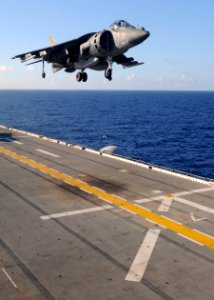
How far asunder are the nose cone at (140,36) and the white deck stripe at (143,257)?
1230 cm

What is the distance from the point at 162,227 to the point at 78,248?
5.51 metres

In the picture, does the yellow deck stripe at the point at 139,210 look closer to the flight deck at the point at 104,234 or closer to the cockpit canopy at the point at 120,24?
the flight deck at the point at 104,234

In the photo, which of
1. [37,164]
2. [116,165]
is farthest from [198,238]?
[37,164]

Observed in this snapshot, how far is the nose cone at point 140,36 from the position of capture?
2273 cm

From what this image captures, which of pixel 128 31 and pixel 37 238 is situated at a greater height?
pixel 128 31

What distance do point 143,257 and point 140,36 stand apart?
14.0m

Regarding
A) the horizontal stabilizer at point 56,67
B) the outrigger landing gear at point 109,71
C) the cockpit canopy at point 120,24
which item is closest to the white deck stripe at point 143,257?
the outrigger landing gear at point 109,71

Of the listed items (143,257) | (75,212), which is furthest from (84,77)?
(143,257)

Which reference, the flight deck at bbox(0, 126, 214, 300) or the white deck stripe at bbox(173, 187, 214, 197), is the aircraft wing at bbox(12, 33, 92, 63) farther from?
the white deck stripe at bbox(173, 187, 214, 197)

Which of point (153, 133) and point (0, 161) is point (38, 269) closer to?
point (0, 161)

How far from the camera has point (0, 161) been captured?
1480 inches

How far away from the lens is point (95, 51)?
27.3 m

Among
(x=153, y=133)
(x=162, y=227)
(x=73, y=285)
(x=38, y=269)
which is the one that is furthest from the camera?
(x=153, y=133)

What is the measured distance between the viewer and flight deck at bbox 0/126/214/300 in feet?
47.2
